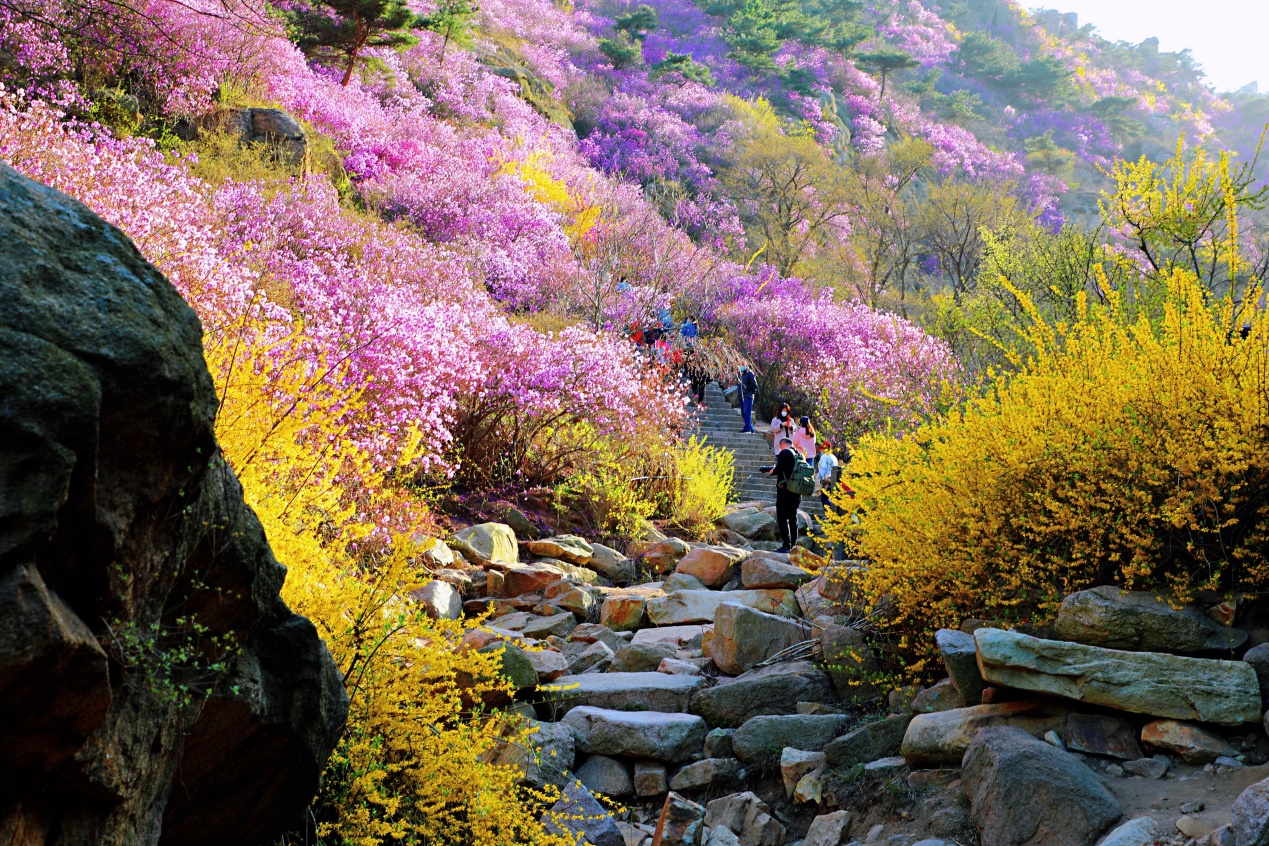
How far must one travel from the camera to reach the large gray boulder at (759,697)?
5359mm

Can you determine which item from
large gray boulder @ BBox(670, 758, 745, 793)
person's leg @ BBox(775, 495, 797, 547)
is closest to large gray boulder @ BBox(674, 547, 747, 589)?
person's leg @ BBox(775, 495, 797, 547)

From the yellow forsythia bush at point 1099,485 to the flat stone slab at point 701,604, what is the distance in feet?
5.80

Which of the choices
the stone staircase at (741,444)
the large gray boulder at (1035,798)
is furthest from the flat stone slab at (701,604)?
the stone staircase at (741,444)

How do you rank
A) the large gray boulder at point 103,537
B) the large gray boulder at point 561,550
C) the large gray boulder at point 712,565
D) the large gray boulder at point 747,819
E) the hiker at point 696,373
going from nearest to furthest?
the large gray boulder at point 103,537 → the large gray boulder at point 747,819 → the large gray boulder at point 712,565 → the large gray boulder at point 561,550 → the hiker at point 696,373

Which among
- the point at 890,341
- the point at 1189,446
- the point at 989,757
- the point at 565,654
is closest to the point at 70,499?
the point at 989,757

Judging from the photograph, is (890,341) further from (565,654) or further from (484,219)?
(565,654)

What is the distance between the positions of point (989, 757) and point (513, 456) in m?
7.74

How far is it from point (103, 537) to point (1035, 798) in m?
3.33

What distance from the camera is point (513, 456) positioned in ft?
35.3

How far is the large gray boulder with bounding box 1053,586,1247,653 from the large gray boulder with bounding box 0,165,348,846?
3.59m

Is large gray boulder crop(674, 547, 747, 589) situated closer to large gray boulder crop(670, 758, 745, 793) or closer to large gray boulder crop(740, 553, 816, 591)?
large gray boulder crop(740, 553, 816, 591)

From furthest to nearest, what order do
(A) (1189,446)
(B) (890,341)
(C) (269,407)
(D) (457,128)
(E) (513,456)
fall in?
(D) (457,128) < (B) (890,341) < (E) (513,456) < (C) (269,407) < (A) (1189,446)

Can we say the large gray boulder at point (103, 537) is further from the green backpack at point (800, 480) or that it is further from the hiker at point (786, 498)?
the hiker at point (786, 498)

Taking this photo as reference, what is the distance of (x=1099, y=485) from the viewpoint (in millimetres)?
4453
